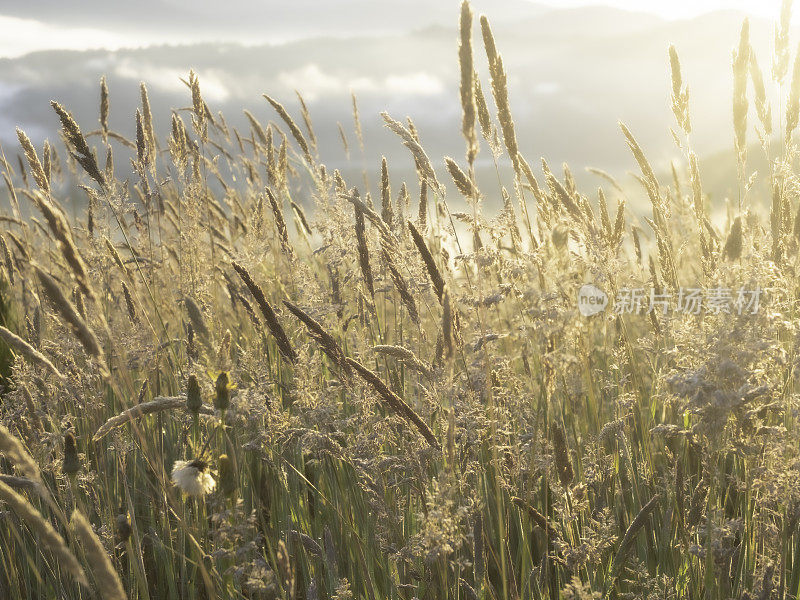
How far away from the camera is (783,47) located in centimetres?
266

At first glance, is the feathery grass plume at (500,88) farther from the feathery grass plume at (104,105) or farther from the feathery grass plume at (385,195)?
the feathery grass plume at (104,105)

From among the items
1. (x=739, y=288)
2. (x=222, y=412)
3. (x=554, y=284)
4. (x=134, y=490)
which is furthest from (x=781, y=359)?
→ (x=134, y=490)

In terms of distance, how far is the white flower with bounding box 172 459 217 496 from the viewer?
4.12ft

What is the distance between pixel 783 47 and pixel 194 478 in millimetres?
2584

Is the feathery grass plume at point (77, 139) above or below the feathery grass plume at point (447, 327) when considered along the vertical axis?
above

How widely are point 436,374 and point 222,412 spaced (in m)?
0.52

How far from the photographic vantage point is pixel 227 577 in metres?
1.41

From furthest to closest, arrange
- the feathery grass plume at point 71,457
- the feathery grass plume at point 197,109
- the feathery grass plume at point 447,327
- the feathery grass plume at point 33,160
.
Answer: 1. the feathery grass plume at point 197,109
2. the feathery grass plume at point 33,160
3. the feathery grass plume at point 71,457
4. the feathery grass plume at point 447,327

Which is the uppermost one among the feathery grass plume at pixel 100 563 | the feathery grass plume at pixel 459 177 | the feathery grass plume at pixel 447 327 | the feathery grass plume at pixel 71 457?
the feathery grass plume at pixel 459 177

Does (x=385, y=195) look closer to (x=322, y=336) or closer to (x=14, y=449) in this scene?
(x=322, y=336)

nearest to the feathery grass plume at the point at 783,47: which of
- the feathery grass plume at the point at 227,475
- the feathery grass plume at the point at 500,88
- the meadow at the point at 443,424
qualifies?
the meadow at the point at 443,424

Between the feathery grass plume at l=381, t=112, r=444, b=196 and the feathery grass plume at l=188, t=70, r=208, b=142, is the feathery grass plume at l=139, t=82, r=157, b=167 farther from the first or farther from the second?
the feathery grass plume at l=381, t=112, r=444, b=196

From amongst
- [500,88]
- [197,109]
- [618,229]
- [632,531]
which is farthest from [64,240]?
[197,109]

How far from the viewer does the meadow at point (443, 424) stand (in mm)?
1391
